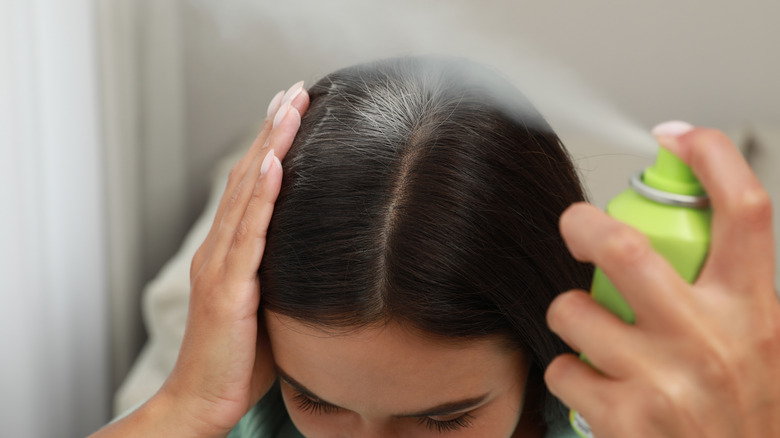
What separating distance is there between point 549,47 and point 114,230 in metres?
1.06

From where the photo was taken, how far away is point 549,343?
707mm

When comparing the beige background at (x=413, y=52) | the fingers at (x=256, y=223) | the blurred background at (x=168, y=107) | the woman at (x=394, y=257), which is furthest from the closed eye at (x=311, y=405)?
the beige background at (x=413, y=52)

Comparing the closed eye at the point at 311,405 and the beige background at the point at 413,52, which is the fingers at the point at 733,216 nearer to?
the closed eye at the point at 311,405

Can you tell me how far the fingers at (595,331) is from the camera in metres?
0.39

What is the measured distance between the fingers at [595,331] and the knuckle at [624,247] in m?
0.04

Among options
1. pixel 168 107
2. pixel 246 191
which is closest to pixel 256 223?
pixel 246 191

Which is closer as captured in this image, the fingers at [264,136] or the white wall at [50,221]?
the fingers at [264,136]

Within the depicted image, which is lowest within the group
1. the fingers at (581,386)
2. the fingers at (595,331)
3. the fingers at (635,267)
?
the fingers at (581,386)

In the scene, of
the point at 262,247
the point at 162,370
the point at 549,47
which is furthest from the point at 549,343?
the point at 549,47

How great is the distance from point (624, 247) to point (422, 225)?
0.29 metres

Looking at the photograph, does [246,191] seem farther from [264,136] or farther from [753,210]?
[753,210]

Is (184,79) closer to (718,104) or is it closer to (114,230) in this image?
(114,230)

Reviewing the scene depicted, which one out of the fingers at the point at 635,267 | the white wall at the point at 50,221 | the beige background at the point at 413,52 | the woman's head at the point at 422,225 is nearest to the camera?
the fingers at the point at 635,267

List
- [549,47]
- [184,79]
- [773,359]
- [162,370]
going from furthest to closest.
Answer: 1. [184,79]
2. [549,47]
3. [162,370]
4. [773,359]
